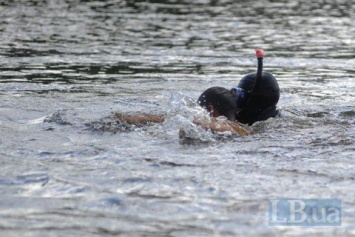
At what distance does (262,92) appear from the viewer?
8.74 metres

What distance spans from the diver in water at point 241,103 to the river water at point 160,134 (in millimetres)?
151

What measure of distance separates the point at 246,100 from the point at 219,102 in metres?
0.37

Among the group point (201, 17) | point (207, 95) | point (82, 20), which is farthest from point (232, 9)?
point (207, 95)

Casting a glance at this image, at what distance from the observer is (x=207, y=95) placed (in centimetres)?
854

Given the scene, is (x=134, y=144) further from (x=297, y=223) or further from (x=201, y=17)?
(x=201, y=17)

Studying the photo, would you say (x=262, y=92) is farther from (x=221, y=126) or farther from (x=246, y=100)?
(x=221, y=126)

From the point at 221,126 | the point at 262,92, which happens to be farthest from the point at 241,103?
the point at 221,126

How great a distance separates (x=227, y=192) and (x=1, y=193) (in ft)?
5.45

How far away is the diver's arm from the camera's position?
320 inches

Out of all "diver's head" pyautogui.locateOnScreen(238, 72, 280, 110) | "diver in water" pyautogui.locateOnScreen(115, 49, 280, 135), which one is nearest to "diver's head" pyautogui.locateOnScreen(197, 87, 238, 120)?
"diver in water" pyautogui.locateOnScreen(115, 49, 280, 135)

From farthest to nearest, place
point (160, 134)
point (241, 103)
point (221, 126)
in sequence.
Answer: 1. point (241, 103)
2. point (160, 134)
3. point (221, 126)

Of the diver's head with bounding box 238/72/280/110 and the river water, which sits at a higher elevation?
the diver's head with bounding box 238/72/280/110

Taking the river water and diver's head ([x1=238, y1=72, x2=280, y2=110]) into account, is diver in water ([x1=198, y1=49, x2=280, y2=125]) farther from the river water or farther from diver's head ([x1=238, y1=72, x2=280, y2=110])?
the river water

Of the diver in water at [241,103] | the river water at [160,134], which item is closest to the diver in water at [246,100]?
the diver in water at [241,103]
